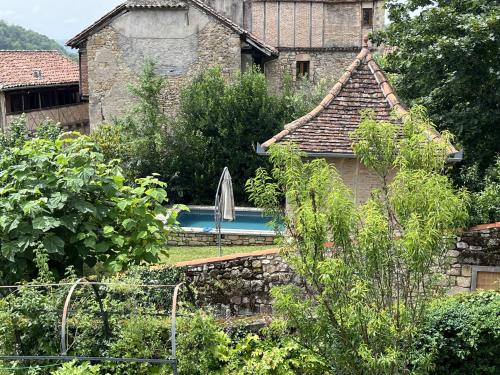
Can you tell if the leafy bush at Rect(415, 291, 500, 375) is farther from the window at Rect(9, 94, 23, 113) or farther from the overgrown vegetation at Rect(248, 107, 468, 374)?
the window at Rect(9, 94, 23, 113)

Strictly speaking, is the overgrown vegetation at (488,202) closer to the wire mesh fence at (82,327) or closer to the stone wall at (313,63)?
the wire mesh fence at (82,327)

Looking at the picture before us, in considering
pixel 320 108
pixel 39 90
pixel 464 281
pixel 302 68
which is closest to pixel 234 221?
pixel 320 108

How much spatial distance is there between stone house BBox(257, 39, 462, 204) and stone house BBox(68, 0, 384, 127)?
40.4 ft

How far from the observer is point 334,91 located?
39.0 ft

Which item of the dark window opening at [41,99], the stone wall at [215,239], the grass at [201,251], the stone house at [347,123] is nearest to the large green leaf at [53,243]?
the stone house at [347,123]

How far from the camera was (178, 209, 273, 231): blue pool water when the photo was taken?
67.1 feet

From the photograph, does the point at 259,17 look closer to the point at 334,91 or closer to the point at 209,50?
the point at 209,50

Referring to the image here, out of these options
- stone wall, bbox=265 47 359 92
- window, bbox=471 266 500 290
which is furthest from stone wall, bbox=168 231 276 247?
stone wall, bbox=265 47 359 92

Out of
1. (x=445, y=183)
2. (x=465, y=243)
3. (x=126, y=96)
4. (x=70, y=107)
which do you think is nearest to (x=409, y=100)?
(x=465, y=243)

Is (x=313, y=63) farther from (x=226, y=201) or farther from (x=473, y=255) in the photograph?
(x=473, y=255)

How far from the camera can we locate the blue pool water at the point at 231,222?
2044 cm

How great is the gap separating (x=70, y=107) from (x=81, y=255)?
1064 inches

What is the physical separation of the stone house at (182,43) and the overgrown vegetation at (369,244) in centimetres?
1723

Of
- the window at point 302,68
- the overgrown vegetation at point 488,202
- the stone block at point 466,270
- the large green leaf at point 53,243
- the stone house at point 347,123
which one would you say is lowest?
the stone block at point 466,270
